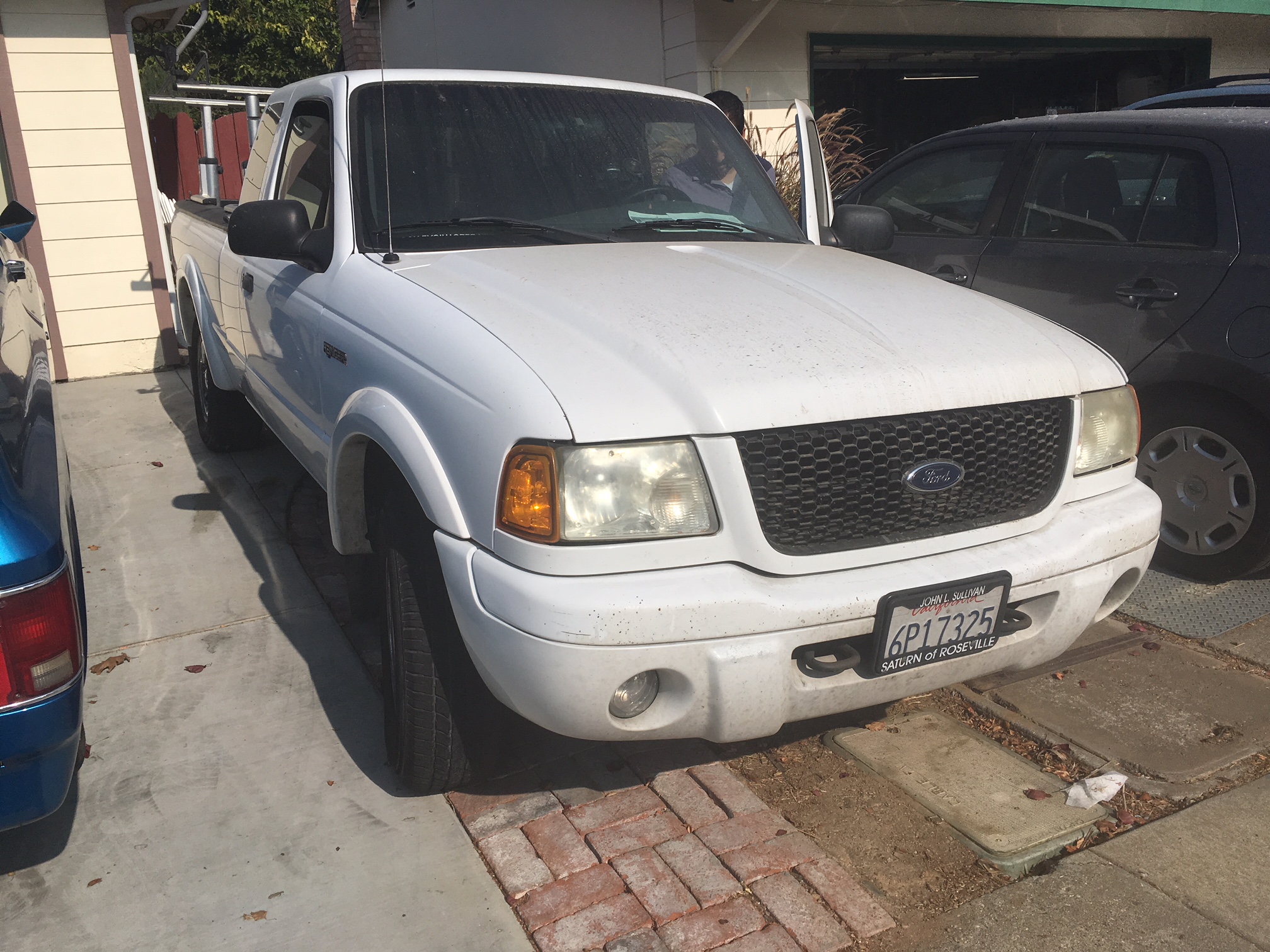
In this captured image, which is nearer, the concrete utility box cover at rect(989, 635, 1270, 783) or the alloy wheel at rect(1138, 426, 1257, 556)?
the concrete utility box cover at rect(989, 635, 1270, 783)

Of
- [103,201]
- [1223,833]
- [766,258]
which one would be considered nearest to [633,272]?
[766,258]

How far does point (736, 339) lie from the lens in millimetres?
2611

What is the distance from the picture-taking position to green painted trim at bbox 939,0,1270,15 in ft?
28.8

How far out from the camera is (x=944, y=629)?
2.59 metres

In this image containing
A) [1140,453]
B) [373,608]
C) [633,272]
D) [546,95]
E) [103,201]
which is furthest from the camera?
[103,201]

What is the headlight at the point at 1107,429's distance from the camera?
290cm

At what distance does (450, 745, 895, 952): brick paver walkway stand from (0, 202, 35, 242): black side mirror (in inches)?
116

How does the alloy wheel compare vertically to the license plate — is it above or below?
below

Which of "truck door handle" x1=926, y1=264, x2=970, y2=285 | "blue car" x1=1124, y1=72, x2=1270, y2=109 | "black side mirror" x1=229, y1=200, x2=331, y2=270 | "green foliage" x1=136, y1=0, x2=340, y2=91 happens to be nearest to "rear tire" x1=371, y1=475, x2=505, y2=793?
"black side mirror" x1=229, y1=200, x2=331, y2=270

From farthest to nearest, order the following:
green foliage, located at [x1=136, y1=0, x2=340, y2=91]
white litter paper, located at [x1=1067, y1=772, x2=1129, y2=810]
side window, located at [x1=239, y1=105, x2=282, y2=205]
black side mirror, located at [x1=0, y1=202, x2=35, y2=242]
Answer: green foliage, located at [x1=136, y1=0, x2=340, y2=91] → side window, located at [x1=239, y1=105, x2=282, y2=205] → black side mirror, located at [x1=0, y1=202, x2=35, y2=242] → white litter paper, located at [x1=1067, y1=772, x2=1129, y2=810]

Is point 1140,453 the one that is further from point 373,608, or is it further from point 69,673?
point 69,673

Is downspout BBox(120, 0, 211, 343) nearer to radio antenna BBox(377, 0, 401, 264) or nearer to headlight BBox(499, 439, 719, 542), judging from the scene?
radio antenna BBox(377, 0, 401, 264)

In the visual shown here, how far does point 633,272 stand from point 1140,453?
269 centimetres

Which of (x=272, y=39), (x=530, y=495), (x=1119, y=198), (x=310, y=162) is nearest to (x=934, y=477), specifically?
(x=530, y=495)
